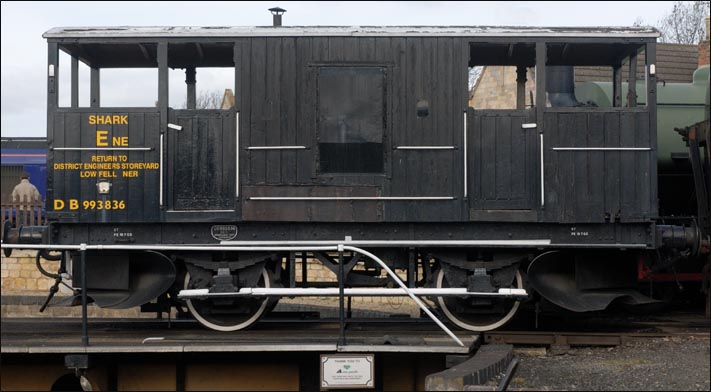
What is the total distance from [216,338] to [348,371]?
1.75 m

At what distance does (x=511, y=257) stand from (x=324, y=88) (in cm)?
306

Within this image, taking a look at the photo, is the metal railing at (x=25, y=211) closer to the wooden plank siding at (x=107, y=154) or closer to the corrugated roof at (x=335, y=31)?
the wooden plank siding at (x=107, y=154)

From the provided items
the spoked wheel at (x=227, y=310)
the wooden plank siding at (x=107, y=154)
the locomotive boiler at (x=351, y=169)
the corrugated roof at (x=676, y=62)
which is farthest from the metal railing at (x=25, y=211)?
the corrugated roof at (x=676, y=62)

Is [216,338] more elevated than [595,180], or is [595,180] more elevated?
[595,180]

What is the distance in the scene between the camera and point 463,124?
9.59 m

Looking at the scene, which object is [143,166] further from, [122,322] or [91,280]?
[122,322]

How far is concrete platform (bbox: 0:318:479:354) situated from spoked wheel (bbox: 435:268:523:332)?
0.31 meters

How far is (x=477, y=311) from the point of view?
961cm

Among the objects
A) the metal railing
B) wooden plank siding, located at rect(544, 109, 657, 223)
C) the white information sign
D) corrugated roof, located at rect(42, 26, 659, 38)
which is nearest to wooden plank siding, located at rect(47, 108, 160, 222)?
corrugated roof, located at rect(42, 26, 659, 38)

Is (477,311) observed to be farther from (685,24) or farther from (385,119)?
(685,24)

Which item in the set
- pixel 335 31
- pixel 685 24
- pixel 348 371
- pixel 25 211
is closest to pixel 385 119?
pixel 335 31

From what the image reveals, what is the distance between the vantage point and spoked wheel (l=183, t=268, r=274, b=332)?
31.5 feet

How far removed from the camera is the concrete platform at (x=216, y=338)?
829 centimetres

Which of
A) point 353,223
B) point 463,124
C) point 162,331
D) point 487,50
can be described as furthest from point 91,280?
point 487,50
